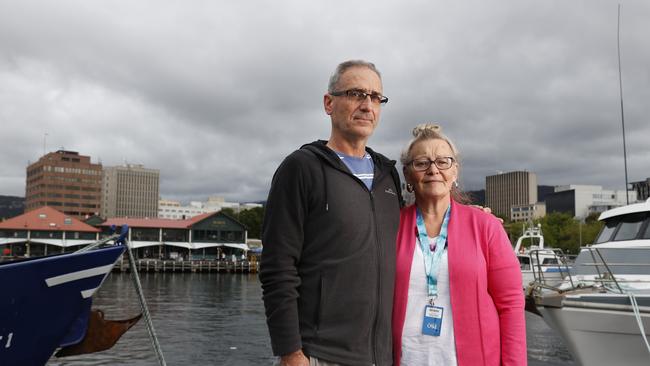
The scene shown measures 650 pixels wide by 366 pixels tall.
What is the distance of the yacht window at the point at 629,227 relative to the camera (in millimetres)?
12383

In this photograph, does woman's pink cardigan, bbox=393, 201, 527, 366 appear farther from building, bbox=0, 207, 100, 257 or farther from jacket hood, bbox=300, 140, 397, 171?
building, bbox=0, 207, 100, 257

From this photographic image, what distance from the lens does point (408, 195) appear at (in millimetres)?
4219

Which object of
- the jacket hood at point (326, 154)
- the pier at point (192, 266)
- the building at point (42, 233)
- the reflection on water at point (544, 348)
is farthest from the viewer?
the building at point (42, 233)

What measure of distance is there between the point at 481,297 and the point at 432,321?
1.16 feet

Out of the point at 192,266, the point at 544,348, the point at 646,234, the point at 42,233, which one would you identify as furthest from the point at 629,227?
the point at 42,233

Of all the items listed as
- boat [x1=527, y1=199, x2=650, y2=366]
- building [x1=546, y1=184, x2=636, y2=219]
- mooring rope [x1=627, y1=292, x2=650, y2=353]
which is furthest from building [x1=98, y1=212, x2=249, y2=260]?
building [x1=546, y1=184, x2=636, y2=219]

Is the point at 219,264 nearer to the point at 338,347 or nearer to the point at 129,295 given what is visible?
the point at 129,295

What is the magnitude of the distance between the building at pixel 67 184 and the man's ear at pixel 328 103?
8030 inches

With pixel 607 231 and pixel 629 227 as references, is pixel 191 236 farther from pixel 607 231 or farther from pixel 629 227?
pixel 629 227

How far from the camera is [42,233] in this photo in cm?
8006

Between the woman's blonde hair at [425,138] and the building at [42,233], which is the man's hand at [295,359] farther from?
the building at [42,233]

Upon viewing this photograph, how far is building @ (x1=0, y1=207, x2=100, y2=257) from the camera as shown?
7800 centimetres

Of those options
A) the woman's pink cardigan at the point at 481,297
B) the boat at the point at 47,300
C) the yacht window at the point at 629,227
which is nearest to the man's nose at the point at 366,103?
the woman's pink cardigan at the point at 481,297

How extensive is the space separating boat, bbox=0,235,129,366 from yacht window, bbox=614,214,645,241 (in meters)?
10.9
